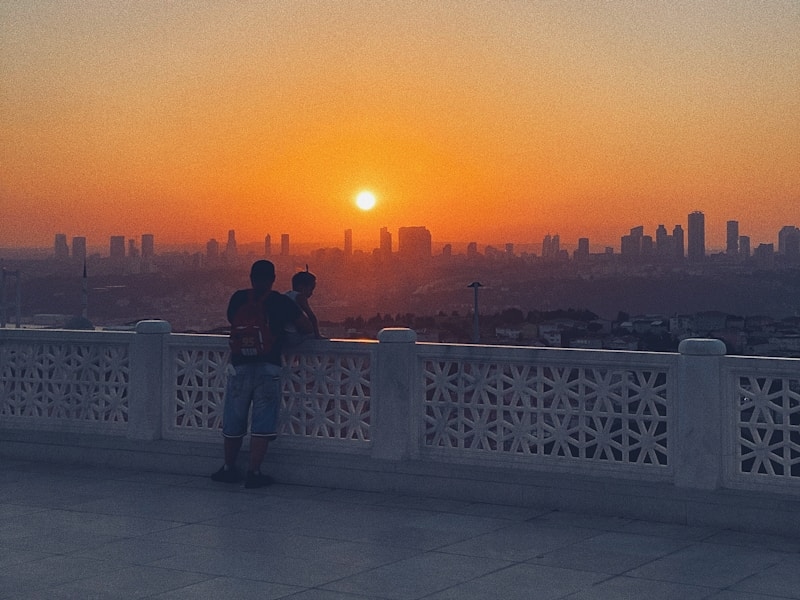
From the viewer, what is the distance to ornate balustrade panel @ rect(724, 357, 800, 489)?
6973mm

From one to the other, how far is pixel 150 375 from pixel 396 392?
2560 mm

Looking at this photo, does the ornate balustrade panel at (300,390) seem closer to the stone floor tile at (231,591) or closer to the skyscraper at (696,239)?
the stone floor tile at (231,591)

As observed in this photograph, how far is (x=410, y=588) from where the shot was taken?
5727 mm

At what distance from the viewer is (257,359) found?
8.76 meters

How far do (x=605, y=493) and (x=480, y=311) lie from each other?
103 ft

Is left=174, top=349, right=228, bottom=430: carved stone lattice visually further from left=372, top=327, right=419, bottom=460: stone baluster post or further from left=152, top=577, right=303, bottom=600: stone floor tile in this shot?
left=152, top=577, right=303, bottom=600: stone floor tile

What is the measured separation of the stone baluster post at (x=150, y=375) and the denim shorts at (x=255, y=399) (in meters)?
1.14

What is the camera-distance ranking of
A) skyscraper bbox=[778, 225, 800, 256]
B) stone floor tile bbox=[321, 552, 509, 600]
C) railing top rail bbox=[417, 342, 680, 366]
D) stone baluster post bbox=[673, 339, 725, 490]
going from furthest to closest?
skyscraper bbox=[778, 225, 800, 256], railing top rail bbox=[417, 342, 680, 366], stone baluster post bbox=[673, 339, 725, 490], stone floor tile bbox=[321, 552, 509, 600]

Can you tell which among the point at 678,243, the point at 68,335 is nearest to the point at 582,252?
the point at 678,243

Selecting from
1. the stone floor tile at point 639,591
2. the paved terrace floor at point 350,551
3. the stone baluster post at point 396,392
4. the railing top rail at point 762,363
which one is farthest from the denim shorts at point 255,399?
the stone floor tile at point 639,591

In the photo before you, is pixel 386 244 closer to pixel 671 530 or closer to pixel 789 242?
pixel 789 242

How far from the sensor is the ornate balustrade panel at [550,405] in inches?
297

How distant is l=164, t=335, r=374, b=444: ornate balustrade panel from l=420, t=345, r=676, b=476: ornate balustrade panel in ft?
1.98

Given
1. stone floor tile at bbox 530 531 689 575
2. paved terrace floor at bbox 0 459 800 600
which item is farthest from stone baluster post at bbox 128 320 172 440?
stone floor tile at bbox 530 531 689 575
